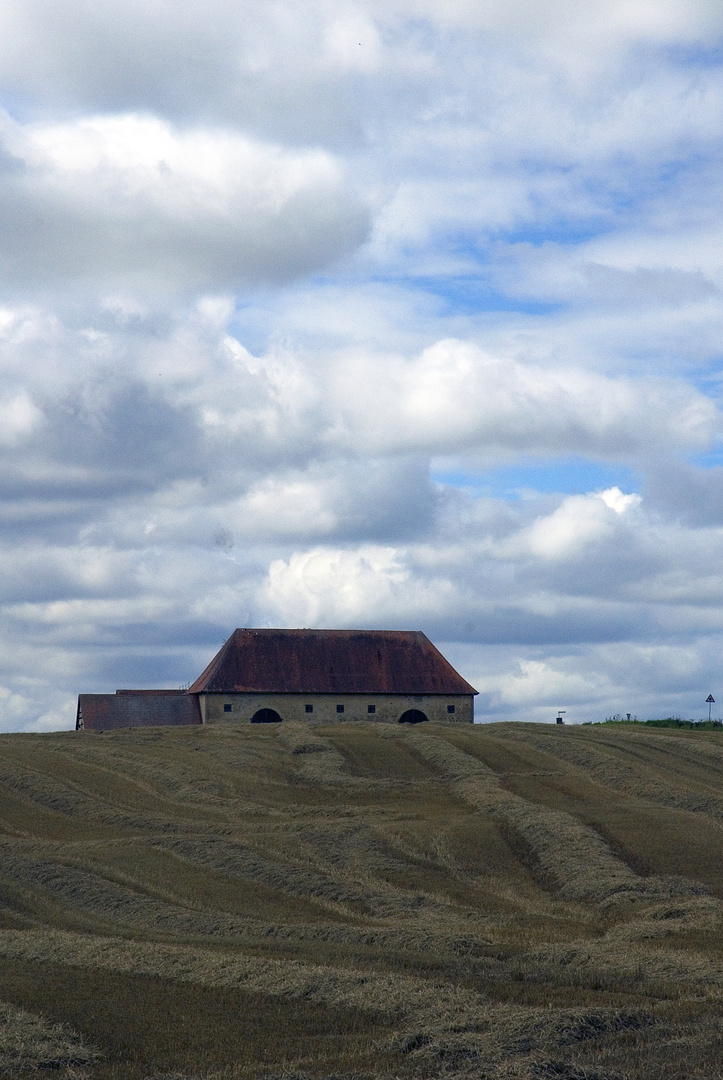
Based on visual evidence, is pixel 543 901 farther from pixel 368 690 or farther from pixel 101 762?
pixel 368 690

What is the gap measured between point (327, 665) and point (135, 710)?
12.0 meters

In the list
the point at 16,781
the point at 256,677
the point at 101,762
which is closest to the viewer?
the point at 16,781

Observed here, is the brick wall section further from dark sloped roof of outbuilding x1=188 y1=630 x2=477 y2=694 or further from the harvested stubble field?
the harvested stubble field

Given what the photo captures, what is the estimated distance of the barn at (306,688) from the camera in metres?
69.8

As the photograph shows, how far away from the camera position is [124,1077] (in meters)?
12.0

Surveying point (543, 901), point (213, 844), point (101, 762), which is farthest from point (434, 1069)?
point (101, 762)

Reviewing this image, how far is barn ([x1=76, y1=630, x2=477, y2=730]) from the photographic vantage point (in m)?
69.8

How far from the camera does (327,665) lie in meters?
72.9

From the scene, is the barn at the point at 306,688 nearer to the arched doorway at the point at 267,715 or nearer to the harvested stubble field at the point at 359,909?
the arched doorway at the point at 267,715

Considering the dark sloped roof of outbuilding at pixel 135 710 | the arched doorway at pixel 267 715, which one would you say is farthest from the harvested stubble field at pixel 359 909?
the arched doorway at pixel 267 715

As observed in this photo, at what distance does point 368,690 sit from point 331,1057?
195ft

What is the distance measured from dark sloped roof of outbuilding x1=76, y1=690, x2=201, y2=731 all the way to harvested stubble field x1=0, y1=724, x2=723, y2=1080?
17877 mm

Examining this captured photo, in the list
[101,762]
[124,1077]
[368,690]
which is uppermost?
[368,690]

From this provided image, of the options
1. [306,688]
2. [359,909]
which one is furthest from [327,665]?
[359,909]
